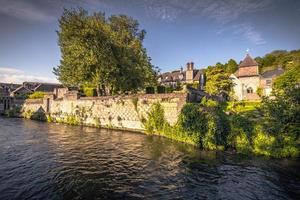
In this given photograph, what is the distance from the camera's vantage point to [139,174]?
1034cm

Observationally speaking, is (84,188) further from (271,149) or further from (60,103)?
(60,103)

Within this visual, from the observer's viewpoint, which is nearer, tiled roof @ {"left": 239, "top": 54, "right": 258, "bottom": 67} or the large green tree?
the large green tree

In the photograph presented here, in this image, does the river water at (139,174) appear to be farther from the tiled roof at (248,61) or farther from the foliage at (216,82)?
the tiled roof at (248,61)

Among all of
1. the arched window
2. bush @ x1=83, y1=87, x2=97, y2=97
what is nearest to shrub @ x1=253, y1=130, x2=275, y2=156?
→ bush @ x1=83, y1=87, x2=97, y2=97

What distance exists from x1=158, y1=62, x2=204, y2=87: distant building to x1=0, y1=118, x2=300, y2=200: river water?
50034 mm

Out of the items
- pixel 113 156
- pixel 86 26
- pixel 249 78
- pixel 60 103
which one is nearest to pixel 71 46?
pixel 86 26

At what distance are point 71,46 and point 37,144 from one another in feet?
53.4

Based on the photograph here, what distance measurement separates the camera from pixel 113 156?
1350 cm

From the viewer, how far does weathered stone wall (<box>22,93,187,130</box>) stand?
65.6 ft

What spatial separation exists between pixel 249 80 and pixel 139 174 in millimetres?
43479

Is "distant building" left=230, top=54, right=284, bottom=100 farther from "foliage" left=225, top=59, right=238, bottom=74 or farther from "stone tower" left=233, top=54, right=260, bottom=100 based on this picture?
"foliage" left=225, top=59, right=238, bottom=74

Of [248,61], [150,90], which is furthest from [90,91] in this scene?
[248,61]

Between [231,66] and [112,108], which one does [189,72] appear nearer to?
[231,66]

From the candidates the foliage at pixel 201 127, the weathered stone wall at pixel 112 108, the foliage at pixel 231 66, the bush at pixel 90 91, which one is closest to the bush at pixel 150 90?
the weathered stone wall at pixel 112 108
